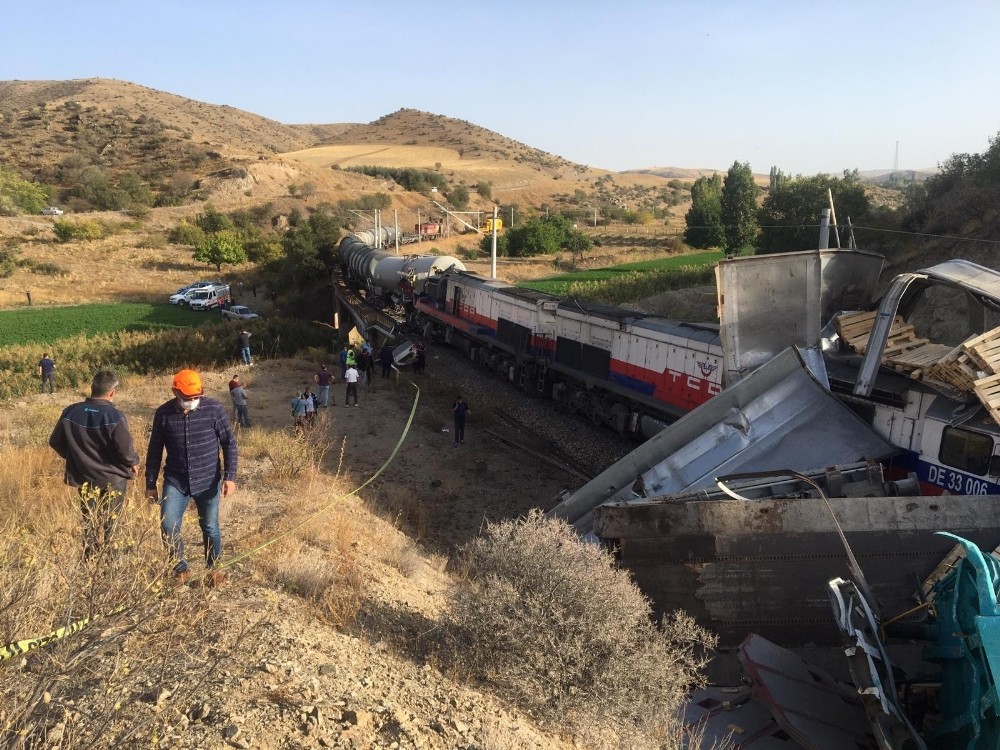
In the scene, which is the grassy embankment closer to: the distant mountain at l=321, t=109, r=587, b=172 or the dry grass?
the dry grass

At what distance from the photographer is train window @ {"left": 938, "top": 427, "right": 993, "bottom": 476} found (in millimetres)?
7855

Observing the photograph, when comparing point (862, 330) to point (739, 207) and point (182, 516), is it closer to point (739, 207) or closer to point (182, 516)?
point (182, 516)

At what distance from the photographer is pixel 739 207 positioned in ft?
177

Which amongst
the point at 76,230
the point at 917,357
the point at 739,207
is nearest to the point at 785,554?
the point at 917,357

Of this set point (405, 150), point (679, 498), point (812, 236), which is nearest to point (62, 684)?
point (679, 498)

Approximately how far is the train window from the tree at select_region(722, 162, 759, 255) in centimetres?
4697

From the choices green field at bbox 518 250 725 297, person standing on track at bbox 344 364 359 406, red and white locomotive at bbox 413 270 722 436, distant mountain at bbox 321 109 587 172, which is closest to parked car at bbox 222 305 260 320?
green field at bbox 518 250 725 297

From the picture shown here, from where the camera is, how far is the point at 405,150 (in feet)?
480

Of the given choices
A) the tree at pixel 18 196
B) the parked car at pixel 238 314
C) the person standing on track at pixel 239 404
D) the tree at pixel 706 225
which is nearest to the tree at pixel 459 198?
the tree at pixel 706 225

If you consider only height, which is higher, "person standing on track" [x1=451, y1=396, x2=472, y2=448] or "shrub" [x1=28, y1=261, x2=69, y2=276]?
"shrub" [x1=28, y1=261, x2=69, y2=276]

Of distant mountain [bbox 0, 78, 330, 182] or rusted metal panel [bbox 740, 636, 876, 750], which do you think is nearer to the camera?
rusted metal panel [bbox 740, 636, 876, 750]

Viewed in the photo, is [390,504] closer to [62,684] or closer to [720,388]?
[720,388]

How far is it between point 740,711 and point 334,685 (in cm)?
422

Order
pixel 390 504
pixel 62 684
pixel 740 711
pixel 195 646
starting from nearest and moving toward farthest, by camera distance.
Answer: pixel 62 684 → pixel 195 646 → pixel 740 711 → pixel 390 504
